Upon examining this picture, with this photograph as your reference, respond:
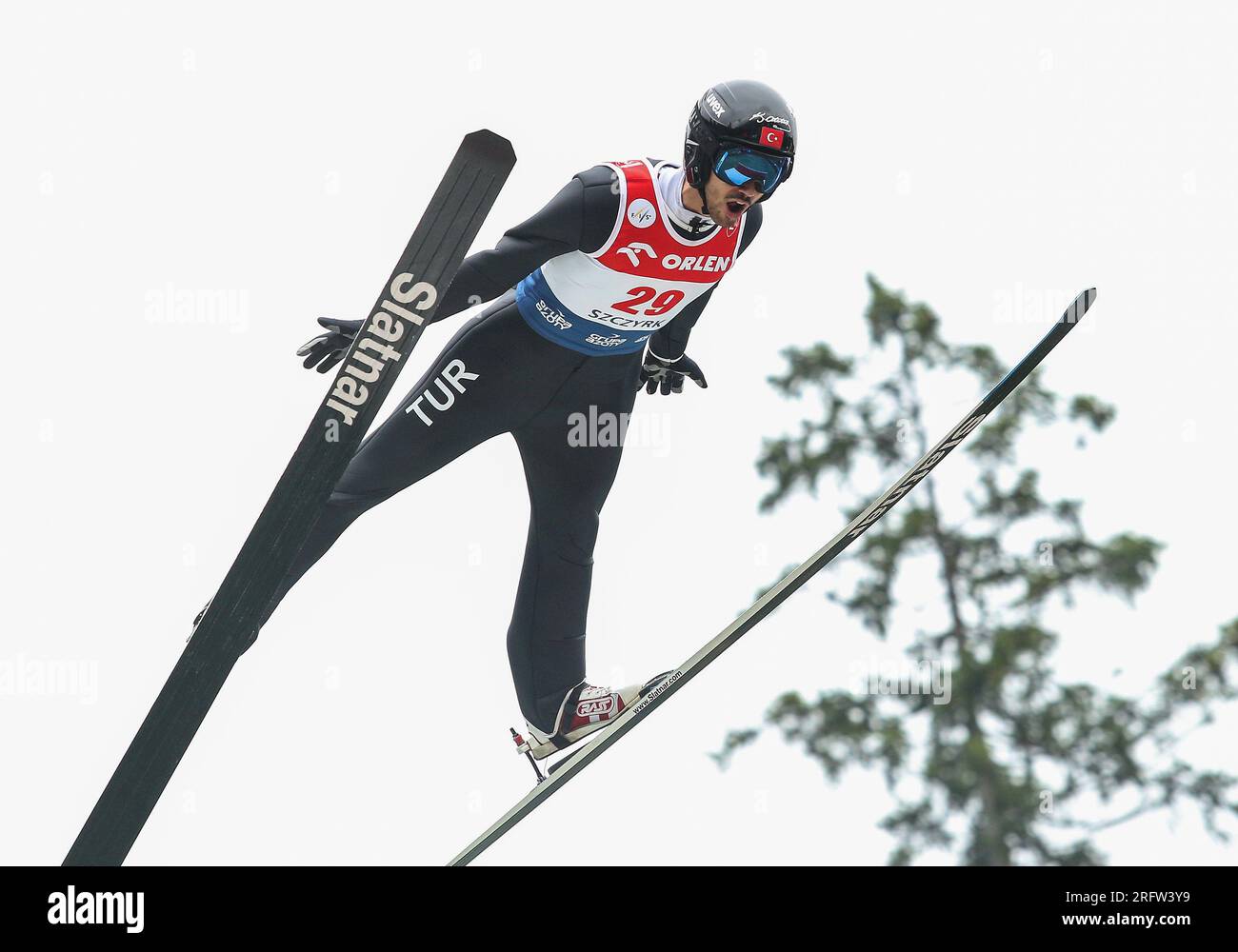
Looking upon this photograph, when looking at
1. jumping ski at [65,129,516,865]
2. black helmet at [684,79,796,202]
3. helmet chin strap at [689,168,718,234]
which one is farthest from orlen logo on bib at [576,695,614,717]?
black helmet at [684,79,796,202]

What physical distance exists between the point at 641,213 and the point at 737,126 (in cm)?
44

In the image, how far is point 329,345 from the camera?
5.45 metres

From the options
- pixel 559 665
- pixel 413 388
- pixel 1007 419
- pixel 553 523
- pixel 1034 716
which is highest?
pixel 1007 419

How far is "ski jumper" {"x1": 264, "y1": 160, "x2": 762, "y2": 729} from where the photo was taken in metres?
5.45

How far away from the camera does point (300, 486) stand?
5293 mm

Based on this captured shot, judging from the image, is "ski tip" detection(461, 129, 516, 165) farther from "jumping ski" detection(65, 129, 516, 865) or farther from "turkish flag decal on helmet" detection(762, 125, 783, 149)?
"turkish flag decal on helmet" detection(762, 125, 783, 149)

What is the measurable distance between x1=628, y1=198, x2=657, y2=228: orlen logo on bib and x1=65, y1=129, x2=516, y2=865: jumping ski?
0.65 metres

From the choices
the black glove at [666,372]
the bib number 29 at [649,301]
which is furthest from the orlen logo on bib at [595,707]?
the bib number 29 at [649,301]

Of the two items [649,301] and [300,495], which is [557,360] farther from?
[300,495]

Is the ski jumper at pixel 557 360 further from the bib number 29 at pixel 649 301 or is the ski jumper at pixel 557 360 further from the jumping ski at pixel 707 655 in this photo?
the jumping ski at pixel 707 655

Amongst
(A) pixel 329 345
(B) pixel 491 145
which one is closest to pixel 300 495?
(A) pixel 329 345
